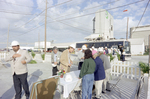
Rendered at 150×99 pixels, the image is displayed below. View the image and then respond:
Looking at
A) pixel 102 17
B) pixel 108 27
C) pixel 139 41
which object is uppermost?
pixel 102 17

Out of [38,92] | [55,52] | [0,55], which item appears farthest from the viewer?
[0,55]

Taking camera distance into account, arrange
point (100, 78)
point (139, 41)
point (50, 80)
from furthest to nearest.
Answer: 1. point (139, 41)
2. point (100, 78)
3. point (50, 80)

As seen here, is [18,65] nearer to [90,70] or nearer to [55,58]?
[55,58]

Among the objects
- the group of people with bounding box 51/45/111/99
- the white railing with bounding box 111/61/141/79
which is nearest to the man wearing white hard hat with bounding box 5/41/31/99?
the group of people with bounding box 51/45/111/99

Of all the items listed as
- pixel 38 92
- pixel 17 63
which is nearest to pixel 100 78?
pixel 38 92

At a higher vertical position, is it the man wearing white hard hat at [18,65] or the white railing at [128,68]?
the man wearing white hard hat at [18,65]

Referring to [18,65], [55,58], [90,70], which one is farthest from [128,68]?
[18,65]

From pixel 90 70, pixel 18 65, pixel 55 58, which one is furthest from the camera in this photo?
pixel 55 58

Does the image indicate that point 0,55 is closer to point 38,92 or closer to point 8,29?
point 38,92

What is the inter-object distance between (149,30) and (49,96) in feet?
152

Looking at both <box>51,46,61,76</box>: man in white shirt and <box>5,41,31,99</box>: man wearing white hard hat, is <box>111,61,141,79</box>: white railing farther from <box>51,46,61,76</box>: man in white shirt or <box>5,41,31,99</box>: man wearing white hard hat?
<box>5,41,31,99</box>: man wearing white hard hat

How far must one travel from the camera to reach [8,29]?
32.1m

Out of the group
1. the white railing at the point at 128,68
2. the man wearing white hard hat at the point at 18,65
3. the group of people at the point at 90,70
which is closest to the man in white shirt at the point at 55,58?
the group of people at the point at 90,70

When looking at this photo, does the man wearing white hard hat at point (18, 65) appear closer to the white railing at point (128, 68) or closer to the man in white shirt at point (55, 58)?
the man in white shirt at point (55, 58)
